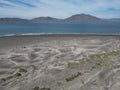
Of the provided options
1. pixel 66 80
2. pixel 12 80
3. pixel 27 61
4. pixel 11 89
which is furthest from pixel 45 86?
pixel 27 61

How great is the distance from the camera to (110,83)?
668 centimetres

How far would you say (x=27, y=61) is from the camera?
648 inches

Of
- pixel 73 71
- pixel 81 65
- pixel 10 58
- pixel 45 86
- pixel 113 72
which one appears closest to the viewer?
pixel 113 72

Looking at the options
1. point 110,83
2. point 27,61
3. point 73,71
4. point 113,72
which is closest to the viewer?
point 110,83

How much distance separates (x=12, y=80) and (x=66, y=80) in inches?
111

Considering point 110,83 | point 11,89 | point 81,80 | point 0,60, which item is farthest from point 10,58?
point 110,83

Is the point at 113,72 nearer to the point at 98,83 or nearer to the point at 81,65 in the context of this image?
the point at 98,83

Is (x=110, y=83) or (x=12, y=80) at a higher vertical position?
(x=110, y=83)

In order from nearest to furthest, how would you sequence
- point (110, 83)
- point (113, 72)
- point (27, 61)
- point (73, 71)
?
point (110, 83) < point (113, 72) < point (73, 71) < point (27, 61)

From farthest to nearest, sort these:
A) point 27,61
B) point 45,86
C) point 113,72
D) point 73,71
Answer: point 27,61 < point 73,71 < point 45,86 < point 113,72

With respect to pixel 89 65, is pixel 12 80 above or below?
below

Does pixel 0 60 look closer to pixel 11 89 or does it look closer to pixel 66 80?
pixel 11 89

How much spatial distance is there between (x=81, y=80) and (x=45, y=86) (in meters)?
1.62

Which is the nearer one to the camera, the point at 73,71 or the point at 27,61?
the point at 73,71
